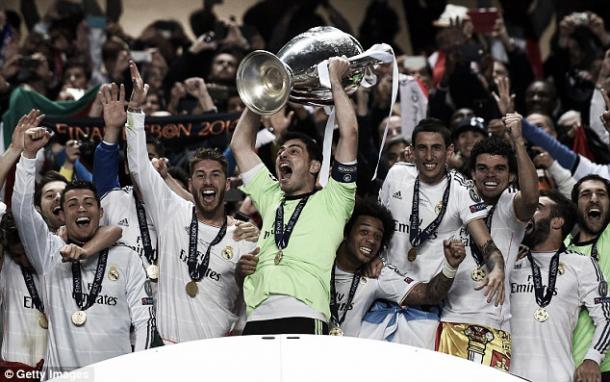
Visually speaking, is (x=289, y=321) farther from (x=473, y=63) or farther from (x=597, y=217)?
(x=473, y=63)

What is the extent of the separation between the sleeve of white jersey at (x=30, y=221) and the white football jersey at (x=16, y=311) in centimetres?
27

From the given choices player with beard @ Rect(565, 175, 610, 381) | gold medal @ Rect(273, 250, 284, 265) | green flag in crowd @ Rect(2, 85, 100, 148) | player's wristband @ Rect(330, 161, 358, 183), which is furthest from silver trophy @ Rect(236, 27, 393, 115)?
green flag in crowd @ Rect(2, 85, 100, 148)

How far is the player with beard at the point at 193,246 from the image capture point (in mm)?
8688

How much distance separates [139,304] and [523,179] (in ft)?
8.13

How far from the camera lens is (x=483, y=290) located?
8812mm

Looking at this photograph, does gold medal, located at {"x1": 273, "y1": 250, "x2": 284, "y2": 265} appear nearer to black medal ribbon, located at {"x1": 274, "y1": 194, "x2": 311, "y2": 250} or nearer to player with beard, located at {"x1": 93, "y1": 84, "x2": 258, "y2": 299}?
black medal ribbon, located at {"x1": 274, "y1": 194, "x2": 311, "y2": 250}

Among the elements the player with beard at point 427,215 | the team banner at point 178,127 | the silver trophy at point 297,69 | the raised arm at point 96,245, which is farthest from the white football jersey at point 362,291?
the team banner at point 178,127

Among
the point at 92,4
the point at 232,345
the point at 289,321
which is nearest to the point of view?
the point at 232,345

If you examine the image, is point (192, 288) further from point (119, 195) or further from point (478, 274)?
point (478, 274)

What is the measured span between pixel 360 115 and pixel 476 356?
10.0 feet

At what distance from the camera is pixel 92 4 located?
600 inches

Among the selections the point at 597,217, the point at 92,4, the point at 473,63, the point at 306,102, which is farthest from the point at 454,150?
the point at 92,4

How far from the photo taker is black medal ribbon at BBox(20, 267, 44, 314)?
8.78m

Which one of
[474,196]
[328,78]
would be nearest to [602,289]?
[474,196]
